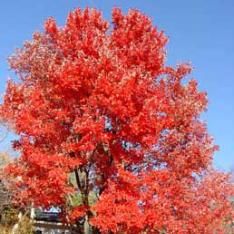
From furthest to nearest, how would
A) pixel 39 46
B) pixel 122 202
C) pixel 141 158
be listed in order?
pixel 39 46 → pixel 141 158 → pixel 122 202

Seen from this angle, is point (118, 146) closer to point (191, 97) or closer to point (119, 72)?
point (119, 72)

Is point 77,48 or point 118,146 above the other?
point 77,48

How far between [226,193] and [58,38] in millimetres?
10365

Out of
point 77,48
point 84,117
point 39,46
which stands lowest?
point 84,117

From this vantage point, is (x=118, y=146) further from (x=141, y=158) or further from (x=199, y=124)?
(x=199, y=124)

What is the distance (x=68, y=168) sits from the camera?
1936 centimetres

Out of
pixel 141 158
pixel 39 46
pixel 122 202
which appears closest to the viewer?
pixel 122 202

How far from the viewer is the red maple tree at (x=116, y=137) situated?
18562 millimetres

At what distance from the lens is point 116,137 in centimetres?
1908

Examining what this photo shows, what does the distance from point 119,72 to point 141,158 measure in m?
3.75

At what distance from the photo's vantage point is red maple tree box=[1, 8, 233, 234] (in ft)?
60.9

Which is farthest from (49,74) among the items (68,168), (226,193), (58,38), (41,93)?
(226,193)

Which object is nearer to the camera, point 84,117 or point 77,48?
point 84,117

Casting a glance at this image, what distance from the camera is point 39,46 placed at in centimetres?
2388
